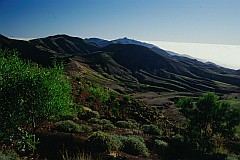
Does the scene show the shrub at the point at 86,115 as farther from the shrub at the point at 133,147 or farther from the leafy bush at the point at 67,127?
the shrub at the point at 133,147

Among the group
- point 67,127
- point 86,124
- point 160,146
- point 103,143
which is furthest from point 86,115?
point 103,143

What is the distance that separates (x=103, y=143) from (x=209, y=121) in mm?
13203

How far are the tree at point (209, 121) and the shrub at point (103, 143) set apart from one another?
1026 centimetres

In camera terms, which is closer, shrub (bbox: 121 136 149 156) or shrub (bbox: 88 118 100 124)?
shrub (bbox: 121 136 149 156)

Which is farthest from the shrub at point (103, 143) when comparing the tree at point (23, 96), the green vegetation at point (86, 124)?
the tree at point (23, 96)

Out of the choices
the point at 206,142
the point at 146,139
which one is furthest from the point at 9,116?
the point at 206,142

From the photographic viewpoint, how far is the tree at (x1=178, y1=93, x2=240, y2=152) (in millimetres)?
28359

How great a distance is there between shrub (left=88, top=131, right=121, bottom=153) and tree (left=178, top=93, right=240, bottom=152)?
33.6 feet

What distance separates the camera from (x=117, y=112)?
3803 centimetres

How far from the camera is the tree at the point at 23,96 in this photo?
1452 centimetres

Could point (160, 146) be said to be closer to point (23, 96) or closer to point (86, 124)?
point (86, 124)

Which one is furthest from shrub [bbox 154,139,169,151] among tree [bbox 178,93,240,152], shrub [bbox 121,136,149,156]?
tree [bbox 178,93,240,152]

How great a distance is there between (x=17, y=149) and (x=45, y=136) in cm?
471

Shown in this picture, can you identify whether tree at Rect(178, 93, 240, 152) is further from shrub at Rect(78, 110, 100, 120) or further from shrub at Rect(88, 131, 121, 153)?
shrub at Rect(88, 131, 121, 153)
